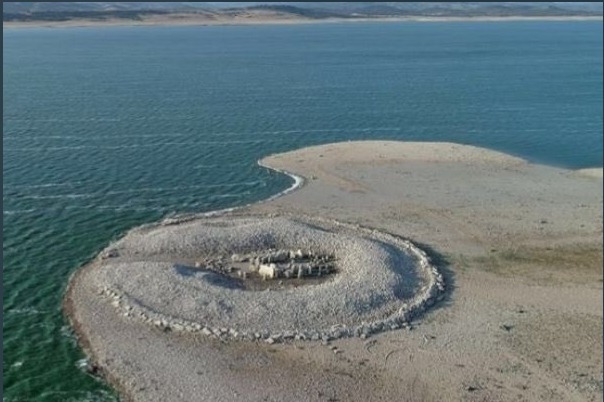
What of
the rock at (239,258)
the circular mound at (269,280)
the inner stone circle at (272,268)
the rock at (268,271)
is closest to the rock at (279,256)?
the inner stone circle at (272,268)

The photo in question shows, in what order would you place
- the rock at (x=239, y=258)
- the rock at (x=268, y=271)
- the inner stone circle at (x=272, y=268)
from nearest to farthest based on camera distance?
the inner stone circle at (x=272, y=268) < the rock at (x=268, y=271) < the rock at (x=239, y=258)

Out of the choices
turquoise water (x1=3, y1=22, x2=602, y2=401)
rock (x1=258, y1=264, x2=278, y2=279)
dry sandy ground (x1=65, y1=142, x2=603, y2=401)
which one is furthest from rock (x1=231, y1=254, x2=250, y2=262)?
turquoise water (x1=3, y1=22, x2=602, y2=401)

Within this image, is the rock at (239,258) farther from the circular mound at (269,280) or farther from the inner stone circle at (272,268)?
the circular mound at (269,280)

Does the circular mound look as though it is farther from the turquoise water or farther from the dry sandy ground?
the turquoise water

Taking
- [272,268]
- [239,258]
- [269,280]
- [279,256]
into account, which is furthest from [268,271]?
[239,258]

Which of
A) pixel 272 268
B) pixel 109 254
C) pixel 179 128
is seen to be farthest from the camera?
pixel 179 128

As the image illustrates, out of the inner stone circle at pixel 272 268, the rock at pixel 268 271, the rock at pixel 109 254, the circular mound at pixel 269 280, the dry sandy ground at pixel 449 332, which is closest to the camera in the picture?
the dry sandy ground at pixel 449 332

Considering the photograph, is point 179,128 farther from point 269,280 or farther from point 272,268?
point 269,280
